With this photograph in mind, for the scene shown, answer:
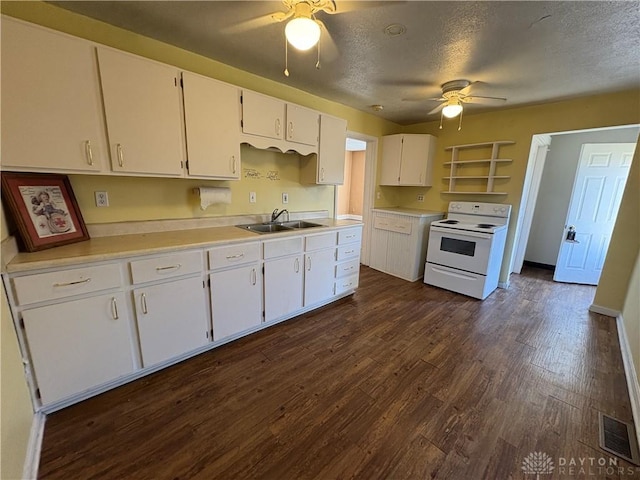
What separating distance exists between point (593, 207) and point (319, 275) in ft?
13.6

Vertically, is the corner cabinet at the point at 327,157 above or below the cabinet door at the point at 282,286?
above

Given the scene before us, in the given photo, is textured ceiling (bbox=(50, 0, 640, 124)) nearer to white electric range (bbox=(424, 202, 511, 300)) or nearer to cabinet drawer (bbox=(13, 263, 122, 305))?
white electric range (bbox=(424, 202, 511, 300))

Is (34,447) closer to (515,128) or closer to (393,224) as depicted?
(393,224)

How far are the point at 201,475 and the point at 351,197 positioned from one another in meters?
6.87

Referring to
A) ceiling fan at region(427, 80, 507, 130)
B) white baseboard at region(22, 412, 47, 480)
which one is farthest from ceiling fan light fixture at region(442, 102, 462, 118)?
white baseboard at region(22, 412, 47, 480)

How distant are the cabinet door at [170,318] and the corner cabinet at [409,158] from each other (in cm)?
345

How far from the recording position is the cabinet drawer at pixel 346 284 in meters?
3.12

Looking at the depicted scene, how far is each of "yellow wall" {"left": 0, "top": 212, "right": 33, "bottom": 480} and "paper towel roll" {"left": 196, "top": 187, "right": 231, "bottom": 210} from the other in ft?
3.81

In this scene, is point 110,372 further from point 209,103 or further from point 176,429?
point 209,103

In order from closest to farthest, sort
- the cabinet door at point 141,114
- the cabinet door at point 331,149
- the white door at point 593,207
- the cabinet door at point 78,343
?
1. the cabinet door at point 78,343
2. the cabinet door at point 141,114
3. the cabinet door at point 331,149
4. the white door at point 593,207

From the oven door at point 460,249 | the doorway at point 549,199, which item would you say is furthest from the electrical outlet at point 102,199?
the doorway at point 549,199

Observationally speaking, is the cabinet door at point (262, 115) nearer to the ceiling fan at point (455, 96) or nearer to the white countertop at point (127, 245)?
the white countertop at point (127, 245)

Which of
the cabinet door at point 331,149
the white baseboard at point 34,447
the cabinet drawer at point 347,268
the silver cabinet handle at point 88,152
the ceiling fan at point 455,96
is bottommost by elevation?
the white baseboard at point 34,447

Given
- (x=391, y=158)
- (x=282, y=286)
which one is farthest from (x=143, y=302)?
(x=391, y=158)
